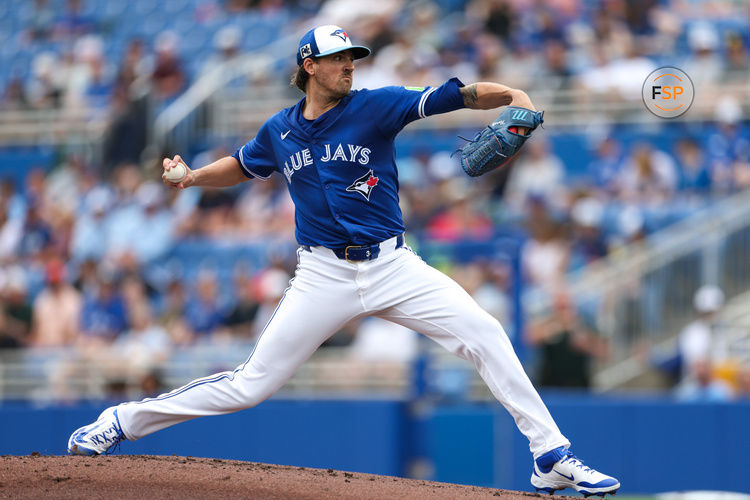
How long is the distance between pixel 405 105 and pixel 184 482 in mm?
2142

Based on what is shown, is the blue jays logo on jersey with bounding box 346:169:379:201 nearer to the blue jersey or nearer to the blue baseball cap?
the blue jersey

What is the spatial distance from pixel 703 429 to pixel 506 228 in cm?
309

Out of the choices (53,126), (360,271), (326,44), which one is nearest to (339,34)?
(326,44)

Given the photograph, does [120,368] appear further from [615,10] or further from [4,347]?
[615,10]

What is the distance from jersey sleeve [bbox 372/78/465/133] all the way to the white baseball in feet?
3.51

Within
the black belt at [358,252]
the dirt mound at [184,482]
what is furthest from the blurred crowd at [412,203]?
the black belt at [358,252]

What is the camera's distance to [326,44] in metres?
5.40

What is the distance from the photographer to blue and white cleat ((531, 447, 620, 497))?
535 centimetres

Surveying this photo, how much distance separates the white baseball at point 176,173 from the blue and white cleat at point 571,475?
7.43ft

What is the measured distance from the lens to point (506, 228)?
1165cm

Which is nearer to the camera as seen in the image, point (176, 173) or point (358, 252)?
point (358, 252)

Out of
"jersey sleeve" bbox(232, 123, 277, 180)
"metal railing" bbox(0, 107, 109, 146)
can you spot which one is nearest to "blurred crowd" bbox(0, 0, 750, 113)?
"metal railing" bbox(0, 107, 109, 146)

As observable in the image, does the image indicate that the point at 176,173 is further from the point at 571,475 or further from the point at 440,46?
the point at 440,46

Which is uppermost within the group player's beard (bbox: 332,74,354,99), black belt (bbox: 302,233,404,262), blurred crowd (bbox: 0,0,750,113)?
blurred crowd (bbox: 0,0,750,113)
